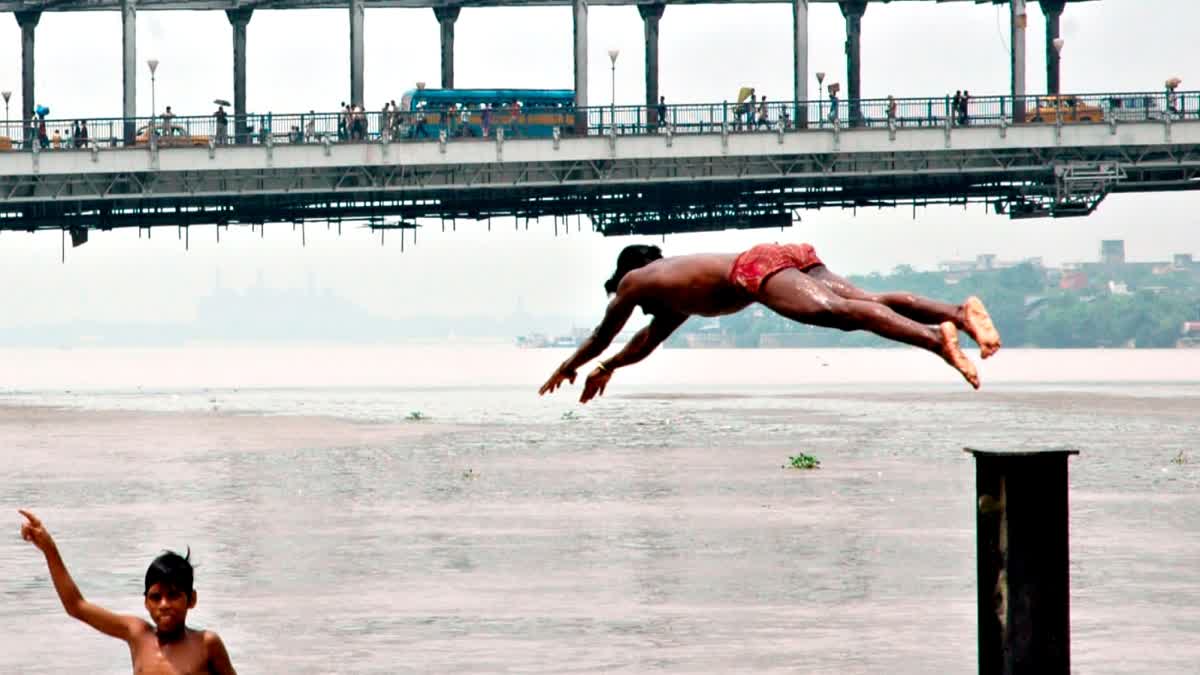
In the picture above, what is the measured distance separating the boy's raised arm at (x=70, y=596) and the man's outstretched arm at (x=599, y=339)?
2.15m

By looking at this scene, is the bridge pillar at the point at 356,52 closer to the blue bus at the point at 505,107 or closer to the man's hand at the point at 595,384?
the blue bus at the point at 505,107

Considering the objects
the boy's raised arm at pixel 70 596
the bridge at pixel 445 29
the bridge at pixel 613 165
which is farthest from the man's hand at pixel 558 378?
the bridge at pixel 445 29

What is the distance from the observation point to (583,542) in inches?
1056

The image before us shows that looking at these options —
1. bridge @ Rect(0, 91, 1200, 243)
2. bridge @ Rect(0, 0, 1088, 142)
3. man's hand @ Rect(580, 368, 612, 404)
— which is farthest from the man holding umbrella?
man's hand @ Rect(580, 368, 612, 404)

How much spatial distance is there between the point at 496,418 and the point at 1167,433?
19.8 m

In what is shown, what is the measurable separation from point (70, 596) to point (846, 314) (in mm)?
3583

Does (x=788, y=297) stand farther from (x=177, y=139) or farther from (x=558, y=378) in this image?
(x=177, y=139)

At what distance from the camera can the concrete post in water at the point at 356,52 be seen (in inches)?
3989

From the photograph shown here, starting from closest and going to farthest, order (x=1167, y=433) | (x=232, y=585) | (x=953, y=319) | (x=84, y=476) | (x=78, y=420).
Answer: (x=953, y=319), (x=232, y=585), (x=84, y=476), (x=1167, y=433), (x=78, y=420)

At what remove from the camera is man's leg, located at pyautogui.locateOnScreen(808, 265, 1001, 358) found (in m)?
9.48

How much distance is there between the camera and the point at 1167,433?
53531mm

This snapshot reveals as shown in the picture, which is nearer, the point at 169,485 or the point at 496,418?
the point at 169,485

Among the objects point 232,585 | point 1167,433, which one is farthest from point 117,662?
point 1167,433

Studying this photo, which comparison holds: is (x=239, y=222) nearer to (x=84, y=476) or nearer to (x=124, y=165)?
(x=124, y=165)
